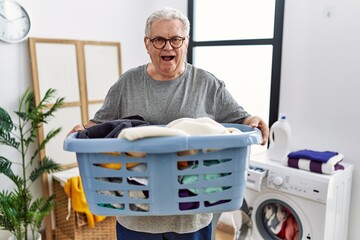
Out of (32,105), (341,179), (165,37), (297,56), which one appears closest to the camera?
(165,37)

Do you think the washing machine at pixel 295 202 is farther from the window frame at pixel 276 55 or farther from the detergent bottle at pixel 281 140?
the window frame at pixel 276 55

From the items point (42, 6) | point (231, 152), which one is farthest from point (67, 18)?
point (231, 152)

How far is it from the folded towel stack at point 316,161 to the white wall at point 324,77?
22 cm

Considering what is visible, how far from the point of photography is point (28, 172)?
8.39ft

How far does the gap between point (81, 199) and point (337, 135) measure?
6.23ft

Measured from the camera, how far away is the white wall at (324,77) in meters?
2.09

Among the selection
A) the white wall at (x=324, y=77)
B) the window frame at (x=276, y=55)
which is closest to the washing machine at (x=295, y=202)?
the white wall at (x=324, y=77)

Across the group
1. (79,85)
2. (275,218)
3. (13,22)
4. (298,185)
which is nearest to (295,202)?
(298,185)

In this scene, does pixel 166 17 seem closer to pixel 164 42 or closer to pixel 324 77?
pixel 164 42

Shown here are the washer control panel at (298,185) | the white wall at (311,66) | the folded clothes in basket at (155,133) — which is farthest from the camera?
the white wall at (311,66)

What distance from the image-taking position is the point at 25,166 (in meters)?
2.53

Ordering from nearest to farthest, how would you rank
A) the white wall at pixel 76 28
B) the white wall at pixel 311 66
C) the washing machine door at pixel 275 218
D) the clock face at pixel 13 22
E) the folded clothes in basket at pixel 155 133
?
1. the folded clothes in basket at pixel 155 133
2. the washing machine door at pixel 275 218
3. the white wall at pixel 311 66
4. the clock face at pixel 13 22
5. the white wall at pixel 76 28

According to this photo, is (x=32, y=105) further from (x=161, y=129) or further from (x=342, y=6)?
(x=342, y=6)

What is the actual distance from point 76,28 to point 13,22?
0.52 m
